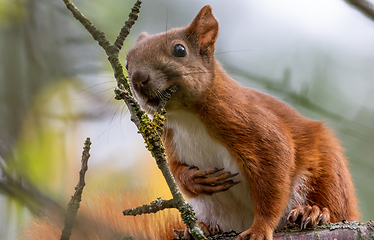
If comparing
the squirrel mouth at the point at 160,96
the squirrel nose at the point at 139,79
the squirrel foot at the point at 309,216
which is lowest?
the squirrel foot at the point at 309,216

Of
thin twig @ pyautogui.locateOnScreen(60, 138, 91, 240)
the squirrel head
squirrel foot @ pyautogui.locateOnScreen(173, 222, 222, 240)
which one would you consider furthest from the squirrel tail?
thin twig @ pyautogui.locateOnScreen(60, 138, 91, 240)

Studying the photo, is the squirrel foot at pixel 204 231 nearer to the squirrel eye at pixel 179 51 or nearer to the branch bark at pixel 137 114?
the branch bark at pixel 137 114

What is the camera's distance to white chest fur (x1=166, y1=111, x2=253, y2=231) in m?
1.66

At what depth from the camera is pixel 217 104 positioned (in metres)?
1.65

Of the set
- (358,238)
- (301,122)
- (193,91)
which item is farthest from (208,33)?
(358,238)

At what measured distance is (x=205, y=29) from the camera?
5.63 ft

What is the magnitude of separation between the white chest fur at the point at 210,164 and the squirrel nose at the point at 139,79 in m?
0.29

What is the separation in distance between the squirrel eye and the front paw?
54cm

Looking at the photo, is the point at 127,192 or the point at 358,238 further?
the point at 127,192

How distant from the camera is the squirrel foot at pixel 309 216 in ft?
4.95

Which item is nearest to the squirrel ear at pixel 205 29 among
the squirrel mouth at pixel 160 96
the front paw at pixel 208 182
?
the squirrel mouth at pixel 160 96

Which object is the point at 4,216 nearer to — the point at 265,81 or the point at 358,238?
the point at 358,238

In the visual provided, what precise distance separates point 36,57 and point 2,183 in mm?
851

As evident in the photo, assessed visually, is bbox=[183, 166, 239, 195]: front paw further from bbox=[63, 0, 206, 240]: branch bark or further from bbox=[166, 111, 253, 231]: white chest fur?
bbox=[63, 0, 206, 240]: branch bark
